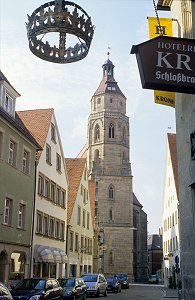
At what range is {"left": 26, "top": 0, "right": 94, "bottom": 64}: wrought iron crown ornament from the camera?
6832mm

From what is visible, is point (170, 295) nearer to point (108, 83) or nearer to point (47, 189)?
point (47, 189)

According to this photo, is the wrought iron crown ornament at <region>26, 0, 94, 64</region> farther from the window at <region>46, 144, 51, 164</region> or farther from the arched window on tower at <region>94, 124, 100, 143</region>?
the arched window on tower at <region>94, 124, 100, 143</region>

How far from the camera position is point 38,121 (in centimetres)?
3175

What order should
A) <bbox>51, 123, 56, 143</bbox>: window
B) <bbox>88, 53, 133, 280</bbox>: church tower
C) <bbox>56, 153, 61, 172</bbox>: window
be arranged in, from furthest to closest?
1. <bbox>88, 53, 133, 280</bbox>: church tower
2. <bbox>56, 153, 61, 172</bbox>: window
3. <bbox>51, 123, 56, 143</bbox>: window

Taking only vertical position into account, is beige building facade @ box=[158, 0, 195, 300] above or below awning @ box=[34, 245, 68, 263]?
above

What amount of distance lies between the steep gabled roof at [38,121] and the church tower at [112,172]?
39734 millimetres

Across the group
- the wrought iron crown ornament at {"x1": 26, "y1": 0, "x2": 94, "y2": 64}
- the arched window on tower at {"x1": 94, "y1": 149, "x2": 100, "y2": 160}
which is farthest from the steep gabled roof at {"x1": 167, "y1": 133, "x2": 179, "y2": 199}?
the wrought iron crown ornament at {"x1": 26, "y1": 0, "x2": 94, "y2": 64}

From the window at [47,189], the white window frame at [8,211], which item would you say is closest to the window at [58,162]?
the window at [47,189]

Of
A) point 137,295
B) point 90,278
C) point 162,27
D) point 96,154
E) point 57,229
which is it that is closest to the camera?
point 162,27

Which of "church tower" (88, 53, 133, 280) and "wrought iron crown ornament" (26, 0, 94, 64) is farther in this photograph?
"church tower" (88, 53, 133, 280)

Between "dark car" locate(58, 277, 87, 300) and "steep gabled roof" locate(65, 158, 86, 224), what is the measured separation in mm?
12445

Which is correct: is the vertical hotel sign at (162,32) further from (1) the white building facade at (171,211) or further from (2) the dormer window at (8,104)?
(1) the white building facade at (171,211)

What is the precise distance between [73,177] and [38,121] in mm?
11273

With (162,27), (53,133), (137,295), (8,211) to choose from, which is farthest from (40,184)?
(162,27)
